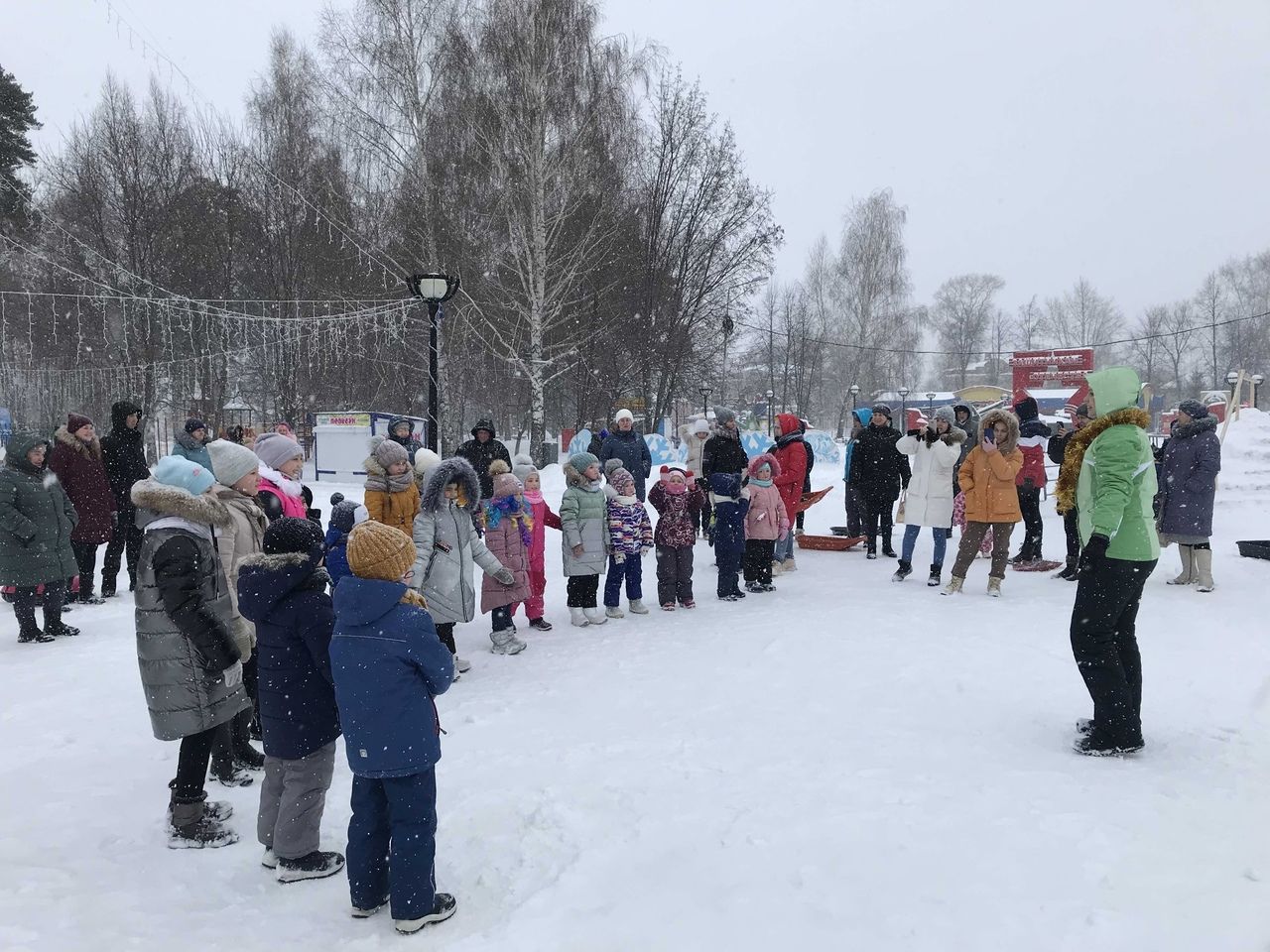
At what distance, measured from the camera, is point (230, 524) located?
12.6 ft

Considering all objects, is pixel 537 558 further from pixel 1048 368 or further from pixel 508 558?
pixel 1048 368

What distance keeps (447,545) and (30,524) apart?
3724mm

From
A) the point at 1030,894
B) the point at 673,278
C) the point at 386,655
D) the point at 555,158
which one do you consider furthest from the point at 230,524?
the point at 673,278

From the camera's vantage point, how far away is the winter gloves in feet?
13.3

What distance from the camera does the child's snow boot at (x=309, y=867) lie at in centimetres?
318

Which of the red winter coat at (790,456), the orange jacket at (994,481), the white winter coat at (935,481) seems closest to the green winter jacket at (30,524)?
the red winter coat at (790,456)

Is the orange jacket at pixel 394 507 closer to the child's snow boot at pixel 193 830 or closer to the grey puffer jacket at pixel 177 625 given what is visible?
the grey puffer jacket at pixel 177 625

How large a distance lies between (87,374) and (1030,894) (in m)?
30.8

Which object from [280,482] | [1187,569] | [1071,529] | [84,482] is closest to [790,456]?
[1071,529]

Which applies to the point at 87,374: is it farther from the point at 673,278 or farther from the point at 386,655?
the point at 386,655

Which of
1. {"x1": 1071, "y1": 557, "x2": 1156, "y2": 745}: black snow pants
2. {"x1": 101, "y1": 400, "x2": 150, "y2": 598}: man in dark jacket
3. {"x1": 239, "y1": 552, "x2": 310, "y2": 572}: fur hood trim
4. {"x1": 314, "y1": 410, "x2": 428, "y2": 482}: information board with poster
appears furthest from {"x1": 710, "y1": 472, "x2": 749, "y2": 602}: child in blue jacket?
{"x1": 314, "y1": 410, "x2": 428, "y2": 482}: information board with poster

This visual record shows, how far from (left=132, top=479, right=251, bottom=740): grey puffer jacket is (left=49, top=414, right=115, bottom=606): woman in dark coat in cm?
521

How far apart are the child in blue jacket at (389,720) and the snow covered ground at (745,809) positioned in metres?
0.19

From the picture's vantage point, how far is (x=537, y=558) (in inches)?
280
